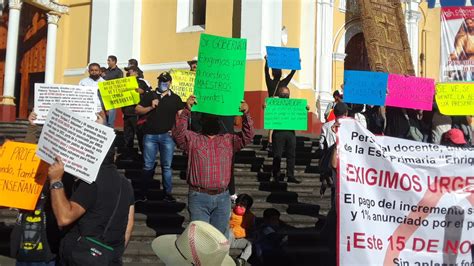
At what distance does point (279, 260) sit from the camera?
8008 mm

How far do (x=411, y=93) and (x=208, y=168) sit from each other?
386cm

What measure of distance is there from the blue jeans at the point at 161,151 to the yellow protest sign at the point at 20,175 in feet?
12.8

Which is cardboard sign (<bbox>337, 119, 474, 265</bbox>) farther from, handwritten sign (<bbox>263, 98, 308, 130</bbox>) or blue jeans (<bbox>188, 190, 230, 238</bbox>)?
handwritten sign (<bbox>263, 98, 308, 130</bbox>)

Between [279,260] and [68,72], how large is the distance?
46.1 ft

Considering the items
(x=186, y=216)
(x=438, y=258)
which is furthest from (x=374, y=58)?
(x=438, y=258)

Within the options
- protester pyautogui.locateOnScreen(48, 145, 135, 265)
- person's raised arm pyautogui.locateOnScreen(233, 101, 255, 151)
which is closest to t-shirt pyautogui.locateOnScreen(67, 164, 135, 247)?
protester pyautogui.locateOnScreen(48, 145, 135, 265)

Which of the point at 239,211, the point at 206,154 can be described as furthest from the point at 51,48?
the point at 206,154

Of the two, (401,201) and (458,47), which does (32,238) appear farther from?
(458,47)

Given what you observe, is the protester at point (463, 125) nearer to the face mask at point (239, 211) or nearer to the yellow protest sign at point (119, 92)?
the face mask at point (239, 211)

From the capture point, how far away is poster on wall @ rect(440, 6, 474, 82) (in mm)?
9391

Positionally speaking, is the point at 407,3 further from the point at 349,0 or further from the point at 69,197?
the point at 69,197

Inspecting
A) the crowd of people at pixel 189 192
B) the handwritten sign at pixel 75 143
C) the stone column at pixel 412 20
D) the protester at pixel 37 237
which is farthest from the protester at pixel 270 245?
the stone column at pixel 412 20

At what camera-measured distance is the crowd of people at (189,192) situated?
4.16 meters

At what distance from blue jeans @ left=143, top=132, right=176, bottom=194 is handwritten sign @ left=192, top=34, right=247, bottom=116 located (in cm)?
257
